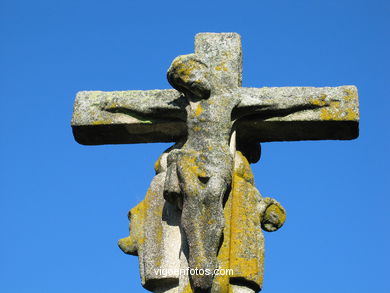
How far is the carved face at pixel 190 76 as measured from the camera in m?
7.51

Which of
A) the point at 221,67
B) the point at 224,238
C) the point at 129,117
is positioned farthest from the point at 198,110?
the point at 224,238

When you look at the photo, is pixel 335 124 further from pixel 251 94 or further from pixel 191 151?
pixel 191 151

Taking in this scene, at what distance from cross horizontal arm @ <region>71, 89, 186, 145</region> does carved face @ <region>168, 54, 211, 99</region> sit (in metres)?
0.36

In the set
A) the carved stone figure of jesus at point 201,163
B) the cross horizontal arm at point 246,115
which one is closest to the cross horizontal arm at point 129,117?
the cross horizontal arm at point 246,115

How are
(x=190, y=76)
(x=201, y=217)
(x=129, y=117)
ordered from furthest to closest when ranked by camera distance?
(x=129, y=117), (x=190, y=76), (x=201, y=217)

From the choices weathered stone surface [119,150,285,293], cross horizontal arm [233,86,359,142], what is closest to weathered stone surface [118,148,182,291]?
weathered stone surface [119,150,285,293]

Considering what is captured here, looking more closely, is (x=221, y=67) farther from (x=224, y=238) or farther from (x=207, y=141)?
(x=224, y=238)

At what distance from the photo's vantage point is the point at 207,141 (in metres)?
7.36

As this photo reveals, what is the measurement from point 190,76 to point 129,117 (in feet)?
2.78

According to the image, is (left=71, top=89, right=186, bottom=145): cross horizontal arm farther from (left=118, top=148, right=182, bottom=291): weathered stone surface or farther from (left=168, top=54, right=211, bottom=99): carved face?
(left=118, top=148, right=182, bottom=291): weathered stone surface

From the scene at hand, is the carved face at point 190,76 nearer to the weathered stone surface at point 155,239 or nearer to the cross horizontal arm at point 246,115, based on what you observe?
the cross horizontal arm at point 246,115

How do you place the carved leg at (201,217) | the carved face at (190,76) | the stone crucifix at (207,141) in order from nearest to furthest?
the carved leg at (201,217) < the stone crucifix at (207,141) < the carved face at (190,76)

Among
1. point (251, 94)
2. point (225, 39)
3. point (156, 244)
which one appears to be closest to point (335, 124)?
point (251, 94)

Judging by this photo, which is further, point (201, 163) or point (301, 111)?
point (301, 111)
